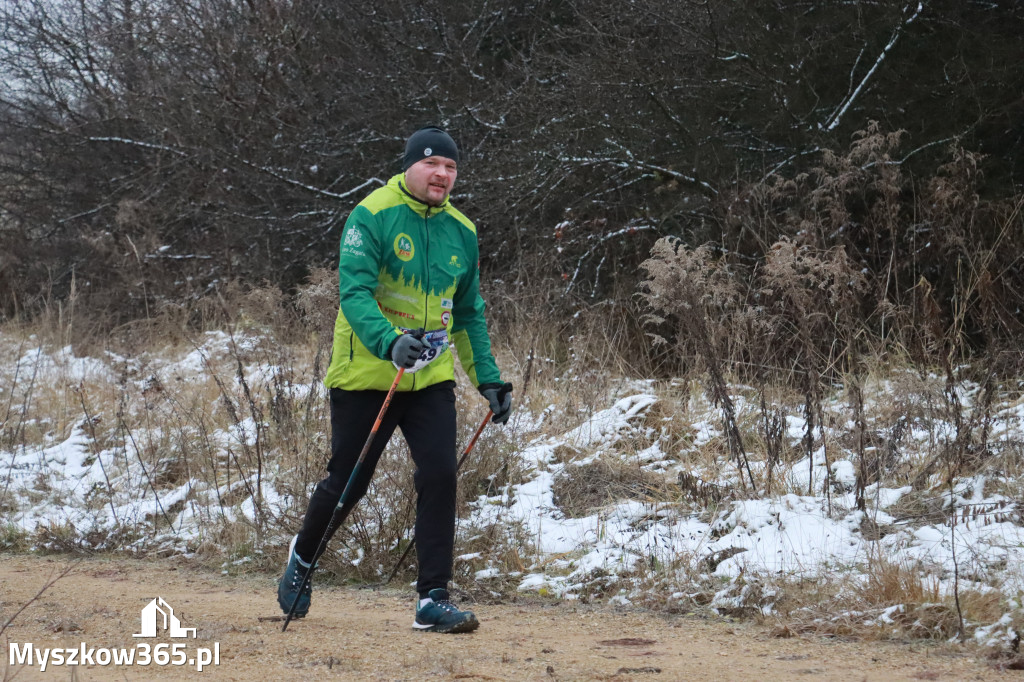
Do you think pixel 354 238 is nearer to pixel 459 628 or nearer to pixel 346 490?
pixel 346 490

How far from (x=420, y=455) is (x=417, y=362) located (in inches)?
16.0

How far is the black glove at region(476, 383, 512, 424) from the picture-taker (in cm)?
461

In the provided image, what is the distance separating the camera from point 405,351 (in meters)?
4.01

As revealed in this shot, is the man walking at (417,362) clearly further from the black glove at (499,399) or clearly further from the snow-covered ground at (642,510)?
the snow-covered ground at (642,510)

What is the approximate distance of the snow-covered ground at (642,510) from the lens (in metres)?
4.92

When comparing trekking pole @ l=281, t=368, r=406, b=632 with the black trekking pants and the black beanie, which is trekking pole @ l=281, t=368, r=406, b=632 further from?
the black beanie

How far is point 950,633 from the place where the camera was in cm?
417

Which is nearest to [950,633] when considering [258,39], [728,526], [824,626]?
[824,626]

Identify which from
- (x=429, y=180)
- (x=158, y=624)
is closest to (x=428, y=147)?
(x=429, y=180)

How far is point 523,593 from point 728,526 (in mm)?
1099

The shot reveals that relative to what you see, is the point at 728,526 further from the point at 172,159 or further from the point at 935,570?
the point at 172,159

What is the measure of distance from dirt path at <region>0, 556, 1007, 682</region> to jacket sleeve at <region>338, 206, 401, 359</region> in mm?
1139

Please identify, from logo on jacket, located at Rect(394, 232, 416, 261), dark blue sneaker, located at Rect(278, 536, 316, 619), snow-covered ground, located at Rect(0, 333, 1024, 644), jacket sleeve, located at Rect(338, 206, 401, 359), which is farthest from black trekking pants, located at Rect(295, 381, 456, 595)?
snow-covered ground, located at Rect(0, 333, 1024, 644)

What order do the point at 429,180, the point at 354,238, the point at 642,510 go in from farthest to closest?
the point at 642,510 < the point at 429,180 < the point at 354,238
